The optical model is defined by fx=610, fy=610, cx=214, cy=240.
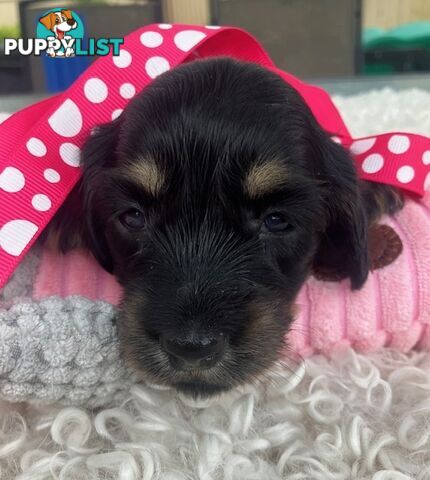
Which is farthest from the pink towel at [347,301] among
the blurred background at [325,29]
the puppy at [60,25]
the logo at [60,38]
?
the blurred background at [325,29]

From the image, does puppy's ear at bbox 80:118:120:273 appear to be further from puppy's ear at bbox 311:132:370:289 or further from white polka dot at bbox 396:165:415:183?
A: white polka dot at bbox 396:165:415:183

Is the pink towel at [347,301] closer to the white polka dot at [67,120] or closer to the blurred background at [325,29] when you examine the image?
the white polka dot at [67,120]

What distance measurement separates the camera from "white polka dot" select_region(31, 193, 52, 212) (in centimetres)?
129

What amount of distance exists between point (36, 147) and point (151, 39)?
43 centimetres

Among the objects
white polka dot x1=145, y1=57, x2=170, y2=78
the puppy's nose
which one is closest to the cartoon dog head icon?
white polka dot x1=145, y1=57, x2=170, y2=78

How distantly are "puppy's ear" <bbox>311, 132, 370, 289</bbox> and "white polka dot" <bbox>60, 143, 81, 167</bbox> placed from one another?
1.74 feet

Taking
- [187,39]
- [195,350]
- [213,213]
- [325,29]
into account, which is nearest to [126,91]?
[187,39]

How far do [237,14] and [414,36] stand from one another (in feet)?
3.81

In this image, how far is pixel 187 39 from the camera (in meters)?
1.52

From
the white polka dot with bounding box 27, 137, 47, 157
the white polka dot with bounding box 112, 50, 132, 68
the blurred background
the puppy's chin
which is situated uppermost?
the white polka dot with bounding box 112, 50, 132, 68

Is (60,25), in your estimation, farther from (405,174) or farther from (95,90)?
(405,174)

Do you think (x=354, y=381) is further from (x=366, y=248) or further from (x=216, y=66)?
(x=216, y=66)

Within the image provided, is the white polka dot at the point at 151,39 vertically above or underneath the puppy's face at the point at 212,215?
above

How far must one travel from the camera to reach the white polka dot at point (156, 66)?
1479 millimetres
